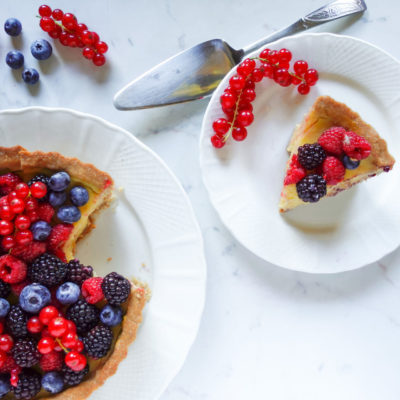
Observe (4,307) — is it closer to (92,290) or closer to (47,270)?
(47,270)

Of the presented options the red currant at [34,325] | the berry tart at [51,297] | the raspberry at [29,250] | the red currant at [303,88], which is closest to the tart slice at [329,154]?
the red currant at [303,88]

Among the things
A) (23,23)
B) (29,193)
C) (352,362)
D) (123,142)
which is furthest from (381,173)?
(23,23)

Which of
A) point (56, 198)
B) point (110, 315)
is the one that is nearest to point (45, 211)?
point (56, 198)

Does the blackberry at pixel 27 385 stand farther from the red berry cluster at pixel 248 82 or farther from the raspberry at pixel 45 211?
the red berry cluster at pixel 248 82

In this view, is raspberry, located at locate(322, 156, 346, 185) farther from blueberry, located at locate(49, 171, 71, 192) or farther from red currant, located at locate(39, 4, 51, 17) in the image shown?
red currant, located at locate(39, 4, 51, 17)

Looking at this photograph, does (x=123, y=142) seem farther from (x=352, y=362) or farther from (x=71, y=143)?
(x=352, y=362)
